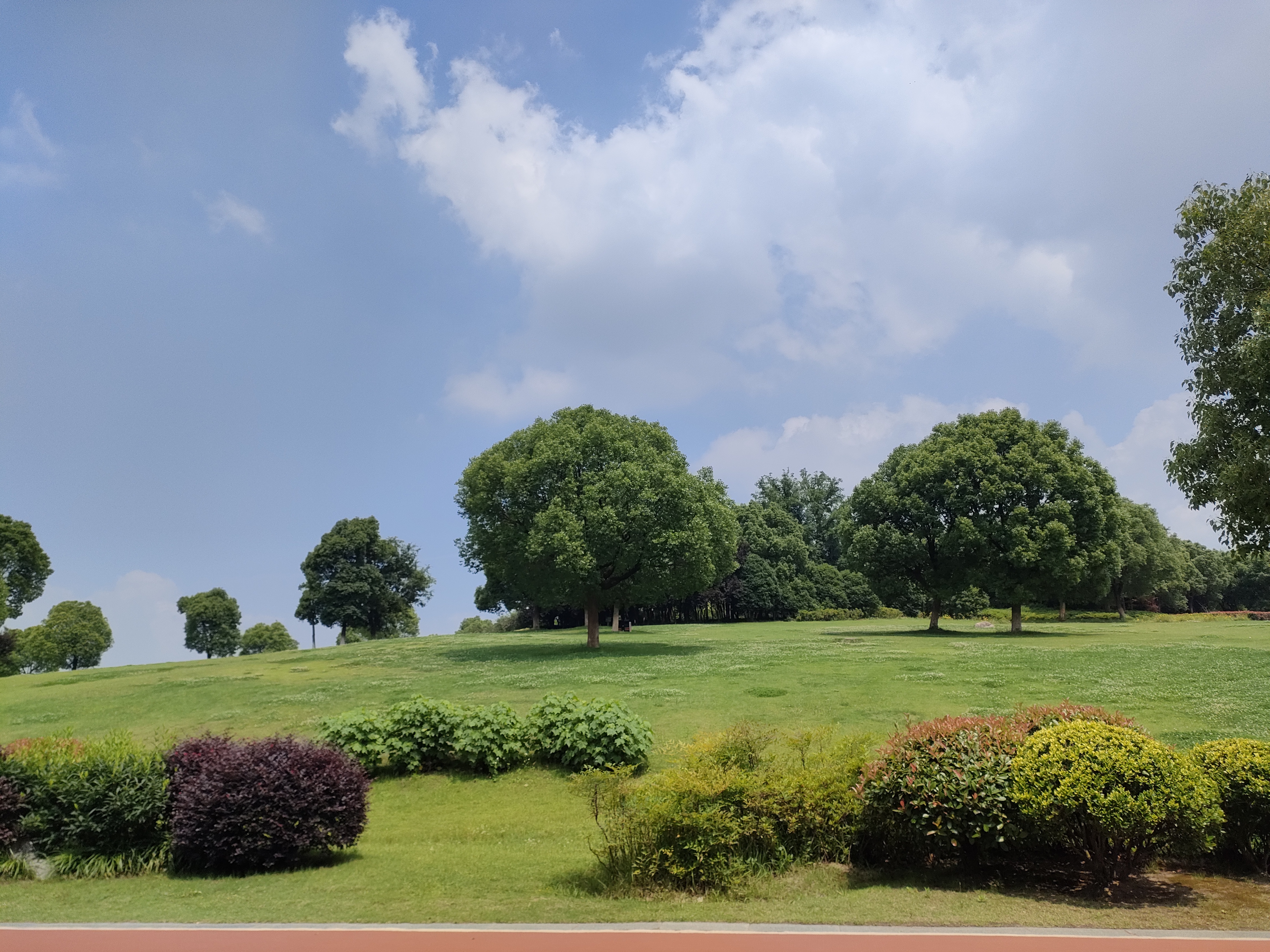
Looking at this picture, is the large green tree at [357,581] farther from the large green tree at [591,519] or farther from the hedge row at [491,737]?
the hedge row at [491,737]

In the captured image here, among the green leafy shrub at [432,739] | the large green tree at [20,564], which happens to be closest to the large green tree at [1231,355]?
the green leafy shrub at [432,739]

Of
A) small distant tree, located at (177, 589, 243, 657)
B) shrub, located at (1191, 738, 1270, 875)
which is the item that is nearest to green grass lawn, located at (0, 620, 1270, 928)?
shrub, located at (1191, 738, 1270, 875)

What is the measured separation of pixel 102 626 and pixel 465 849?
82.4 meters

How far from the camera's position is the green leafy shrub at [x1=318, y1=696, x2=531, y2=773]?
601 inches

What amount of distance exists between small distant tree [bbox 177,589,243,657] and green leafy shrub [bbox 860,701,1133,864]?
9736cm

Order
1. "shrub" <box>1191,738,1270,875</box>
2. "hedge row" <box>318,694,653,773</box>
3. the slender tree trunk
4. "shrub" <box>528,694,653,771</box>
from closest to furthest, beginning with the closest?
"shrub" <box>1191,738,1270,875</box>
"shrub" <box>528,694,653,771</box>
"hedge row" <box>318,694,653,773</box>
the slender tree trunk

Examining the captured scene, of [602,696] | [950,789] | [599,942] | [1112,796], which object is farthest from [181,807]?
[602,696]

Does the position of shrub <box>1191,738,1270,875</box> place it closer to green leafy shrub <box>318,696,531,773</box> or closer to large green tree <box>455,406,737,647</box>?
green leafy shrub <box>318,696,531,773</box>

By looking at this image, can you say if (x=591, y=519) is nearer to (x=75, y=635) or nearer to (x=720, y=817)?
(x=720, y=817)

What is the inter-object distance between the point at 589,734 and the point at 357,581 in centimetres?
5798

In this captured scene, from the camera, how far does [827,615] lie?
234ft

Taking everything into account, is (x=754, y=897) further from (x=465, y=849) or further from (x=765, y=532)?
(x=765, y=532)

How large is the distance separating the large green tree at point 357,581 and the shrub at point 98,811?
190 feet

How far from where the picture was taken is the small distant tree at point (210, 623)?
303 ft
